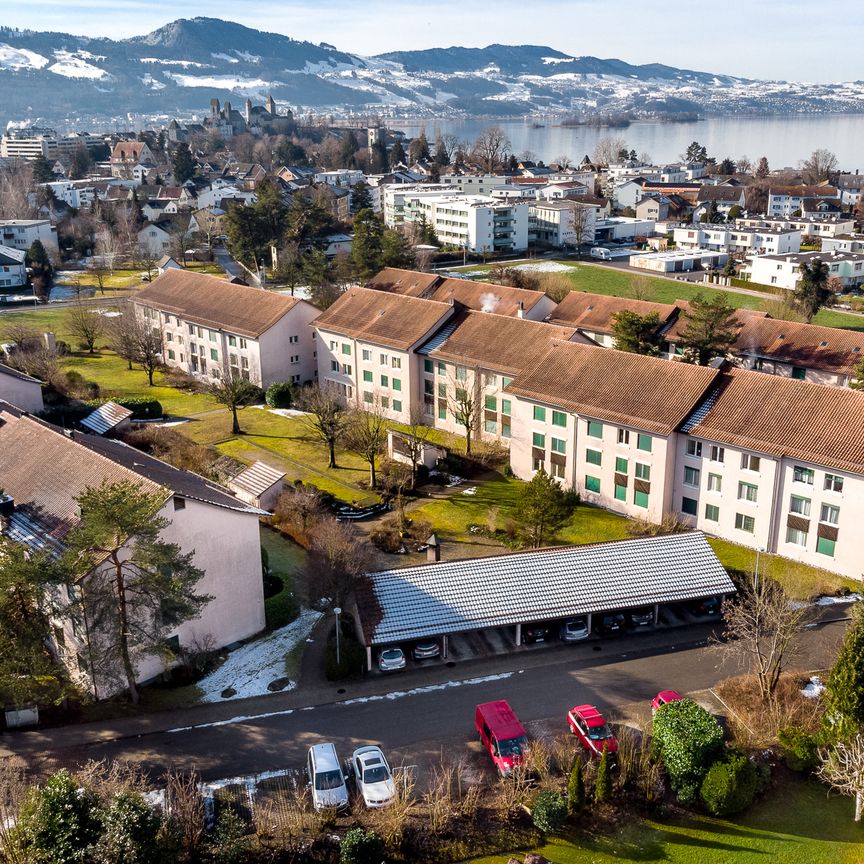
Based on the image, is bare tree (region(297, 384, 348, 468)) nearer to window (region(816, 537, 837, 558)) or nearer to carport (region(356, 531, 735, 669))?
carport (region(356, 531, 735, 669))

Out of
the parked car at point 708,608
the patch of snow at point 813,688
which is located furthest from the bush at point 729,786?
the parked car at point 708,608

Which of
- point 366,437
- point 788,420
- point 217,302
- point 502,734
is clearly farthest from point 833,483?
point 217,302

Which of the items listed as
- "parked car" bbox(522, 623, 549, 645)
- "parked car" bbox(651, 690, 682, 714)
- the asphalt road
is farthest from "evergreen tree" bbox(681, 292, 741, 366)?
"parked car" bbox(651, 690, 682, 714)

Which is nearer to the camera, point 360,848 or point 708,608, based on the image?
point 360,848

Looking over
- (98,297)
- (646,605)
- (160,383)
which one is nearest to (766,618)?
(646,605)

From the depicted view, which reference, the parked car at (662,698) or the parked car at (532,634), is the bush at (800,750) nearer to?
the parked car at (662,698)

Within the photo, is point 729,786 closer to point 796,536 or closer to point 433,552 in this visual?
point 433,552
